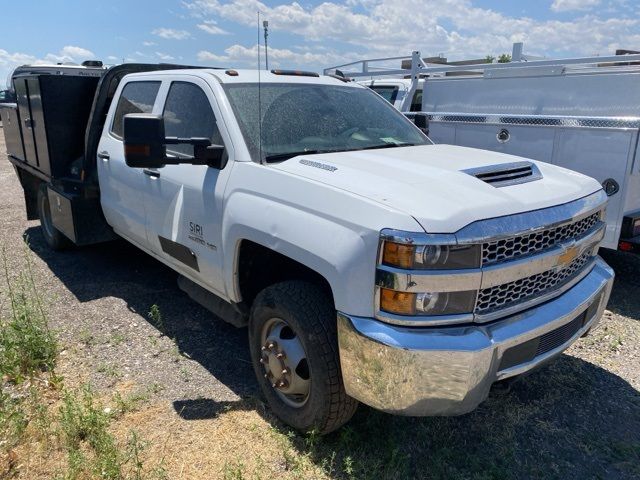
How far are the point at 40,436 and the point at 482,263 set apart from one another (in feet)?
8.20

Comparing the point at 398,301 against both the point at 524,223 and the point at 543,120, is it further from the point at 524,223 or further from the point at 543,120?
the point at 543,120

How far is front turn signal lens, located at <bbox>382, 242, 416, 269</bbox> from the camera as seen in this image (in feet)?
7.33

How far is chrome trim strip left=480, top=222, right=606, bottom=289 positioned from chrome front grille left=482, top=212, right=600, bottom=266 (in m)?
0.03

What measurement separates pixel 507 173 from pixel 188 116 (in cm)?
214

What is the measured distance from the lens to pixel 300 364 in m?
2.80

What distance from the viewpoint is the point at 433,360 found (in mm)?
2238

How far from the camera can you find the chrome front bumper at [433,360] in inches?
88.4

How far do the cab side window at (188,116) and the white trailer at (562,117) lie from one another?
91.1 inches

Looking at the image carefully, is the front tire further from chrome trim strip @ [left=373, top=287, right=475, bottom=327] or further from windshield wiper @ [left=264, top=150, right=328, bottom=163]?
chrome trim strip @ [left=373, top=287, right=475, bottom=327]

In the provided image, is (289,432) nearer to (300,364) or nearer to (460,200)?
(300,364)

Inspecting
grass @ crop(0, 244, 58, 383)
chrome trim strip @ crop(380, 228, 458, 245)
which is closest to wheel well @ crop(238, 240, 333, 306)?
chrome trim strip @ crop(380, 228, 458, 245)

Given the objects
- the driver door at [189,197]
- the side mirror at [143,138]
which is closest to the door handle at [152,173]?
the driver door at [189,197]

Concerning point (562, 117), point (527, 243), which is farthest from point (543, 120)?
point (527, 243)

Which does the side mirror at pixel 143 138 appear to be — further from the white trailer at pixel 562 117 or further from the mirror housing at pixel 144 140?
the white trailer at pixel 562 117
